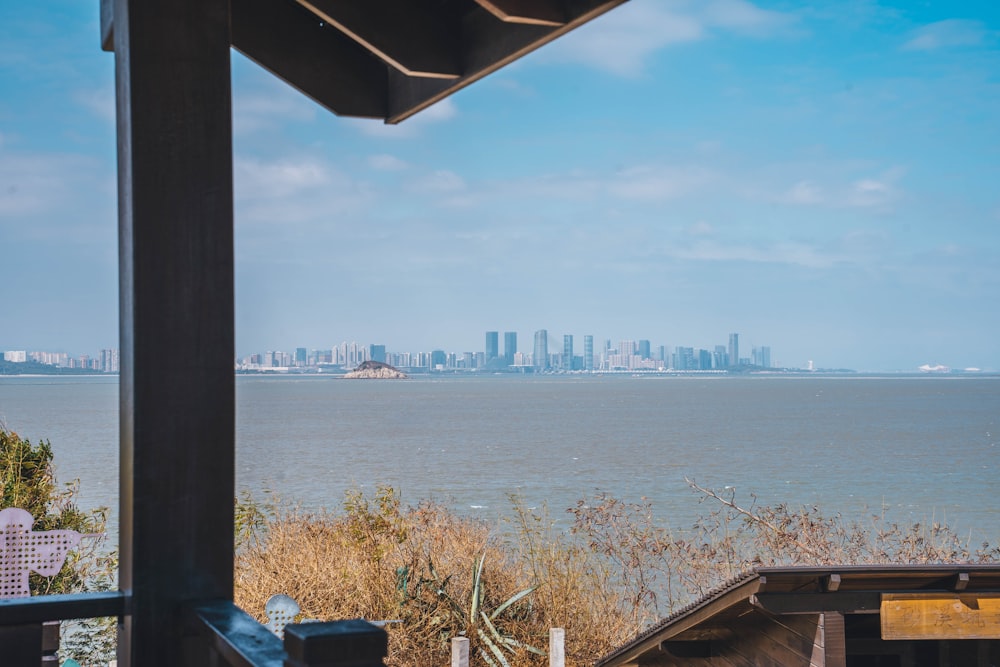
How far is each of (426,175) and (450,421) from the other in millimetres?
17299

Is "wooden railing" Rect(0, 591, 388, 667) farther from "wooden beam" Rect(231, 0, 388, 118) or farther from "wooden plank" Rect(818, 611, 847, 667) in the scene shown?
"wooden plank" Rect(818, 611, 847, 667)

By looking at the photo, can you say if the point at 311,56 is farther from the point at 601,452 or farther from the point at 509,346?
the point at 509,346

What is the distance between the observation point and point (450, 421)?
48.3 m

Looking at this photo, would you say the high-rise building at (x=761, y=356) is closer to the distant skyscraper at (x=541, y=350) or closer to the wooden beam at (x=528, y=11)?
the distant skyscraper at (x=541, y=350)

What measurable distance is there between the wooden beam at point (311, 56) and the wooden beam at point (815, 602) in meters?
2.39

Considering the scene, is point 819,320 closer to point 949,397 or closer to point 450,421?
point 949,397

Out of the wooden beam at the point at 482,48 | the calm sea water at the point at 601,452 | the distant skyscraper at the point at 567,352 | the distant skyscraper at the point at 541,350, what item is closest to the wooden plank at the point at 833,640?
the wooden beam at the point at 482,48

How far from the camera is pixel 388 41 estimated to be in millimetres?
1627

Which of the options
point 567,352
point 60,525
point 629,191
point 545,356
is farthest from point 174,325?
point 545,356

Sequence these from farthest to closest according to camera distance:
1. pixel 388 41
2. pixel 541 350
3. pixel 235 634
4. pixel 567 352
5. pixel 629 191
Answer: pixel 541 350
pixel 567 352
pixel 629 191
pixel 388 41
pixel 235 634

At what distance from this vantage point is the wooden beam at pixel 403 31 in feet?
5.17

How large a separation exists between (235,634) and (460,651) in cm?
→ 619

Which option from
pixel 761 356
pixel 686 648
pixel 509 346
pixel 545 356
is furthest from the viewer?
pixel 761 356

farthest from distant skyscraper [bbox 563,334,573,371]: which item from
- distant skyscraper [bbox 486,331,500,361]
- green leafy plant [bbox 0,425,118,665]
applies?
green leafy plant [bbox 0,425,118,665]
